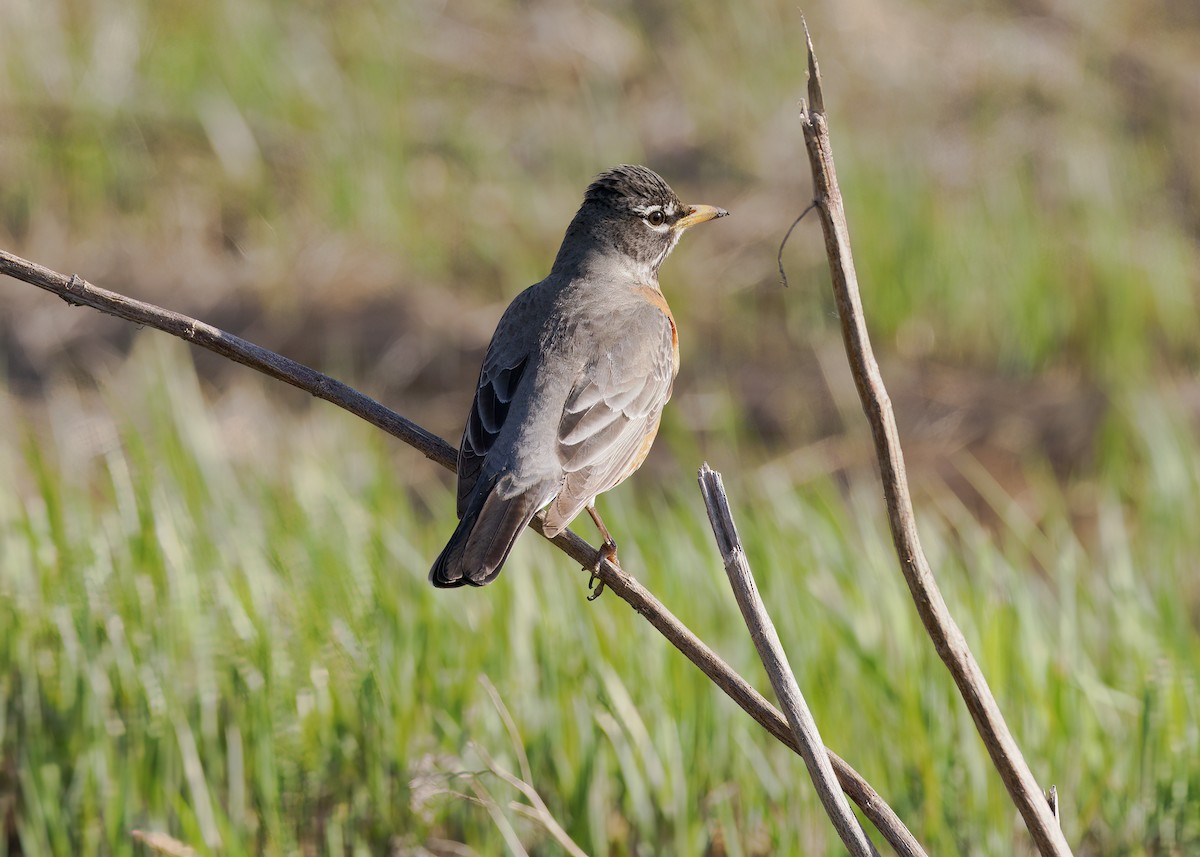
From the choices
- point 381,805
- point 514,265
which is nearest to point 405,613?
point 381,805

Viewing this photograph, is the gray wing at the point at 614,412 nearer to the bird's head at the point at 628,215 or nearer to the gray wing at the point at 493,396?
the gray wing at the point at 493,396

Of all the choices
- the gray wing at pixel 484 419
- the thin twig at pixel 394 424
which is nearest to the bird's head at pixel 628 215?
the gray wing at pixel 484 419

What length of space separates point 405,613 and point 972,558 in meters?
2.33

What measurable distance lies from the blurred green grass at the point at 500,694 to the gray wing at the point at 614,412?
75 centimetres

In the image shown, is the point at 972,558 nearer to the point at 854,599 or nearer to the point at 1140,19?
the point at 854,599

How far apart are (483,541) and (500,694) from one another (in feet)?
4.35

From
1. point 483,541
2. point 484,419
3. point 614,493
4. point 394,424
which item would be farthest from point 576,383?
point 614,493

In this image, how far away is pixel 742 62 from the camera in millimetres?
12281

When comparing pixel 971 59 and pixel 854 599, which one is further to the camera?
pixel 971 59

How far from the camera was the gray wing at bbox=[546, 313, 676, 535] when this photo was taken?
9.37ft

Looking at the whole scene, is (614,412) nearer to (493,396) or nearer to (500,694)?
(493,396)

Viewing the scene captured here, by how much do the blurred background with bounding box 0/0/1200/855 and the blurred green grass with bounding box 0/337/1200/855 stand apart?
0.01 meters

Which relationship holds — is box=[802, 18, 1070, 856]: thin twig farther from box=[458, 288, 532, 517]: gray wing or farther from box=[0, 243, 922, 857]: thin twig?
box=[458, 288, 532, 517]: gray wing

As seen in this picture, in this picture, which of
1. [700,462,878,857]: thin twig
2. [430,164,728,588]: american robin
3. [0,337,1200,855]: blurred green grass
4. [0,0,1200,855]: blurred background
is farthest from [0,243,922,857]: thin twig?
[0,337,1200,855]: blurred green grass
